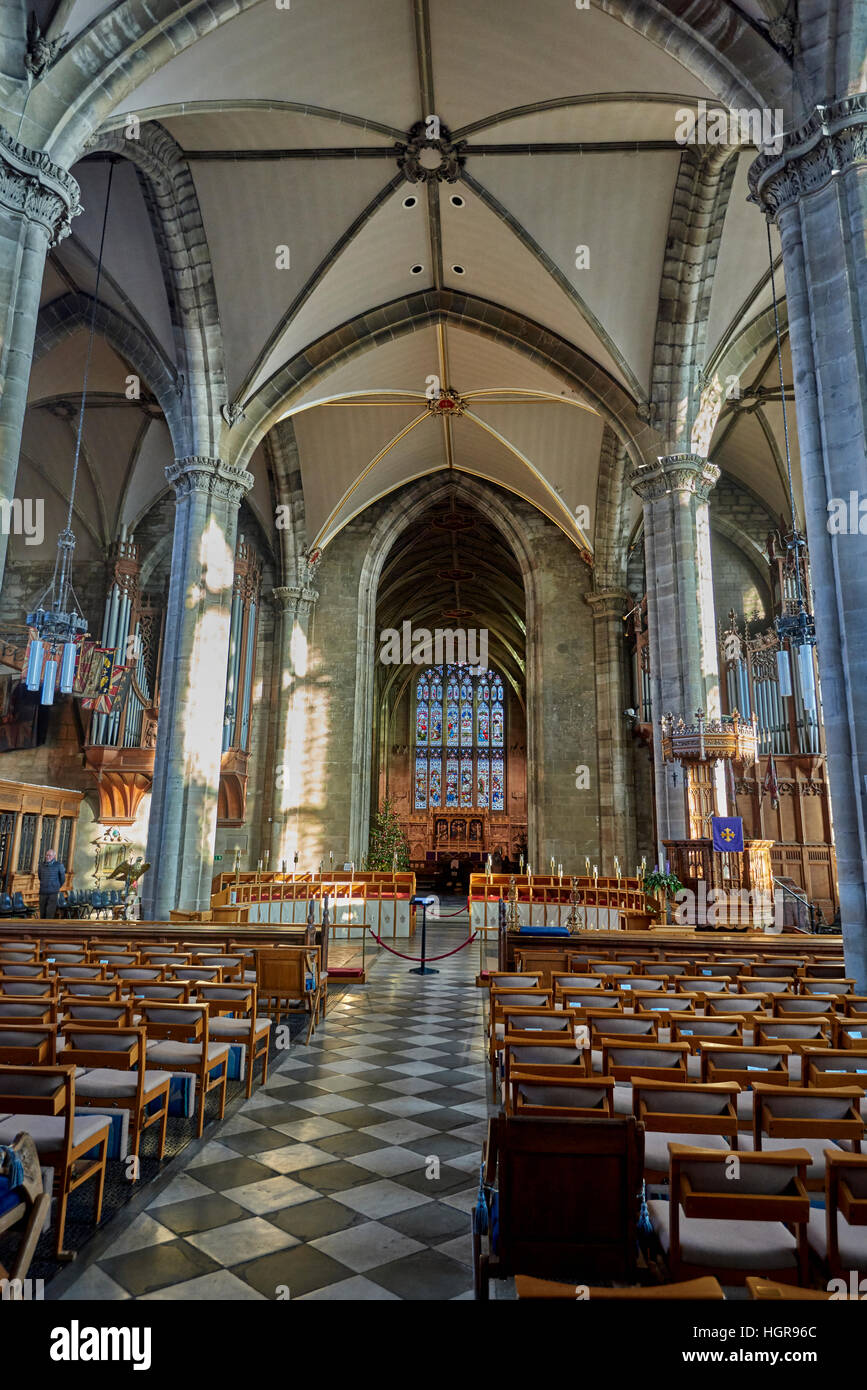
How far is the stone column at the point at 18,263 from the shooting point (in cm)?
693

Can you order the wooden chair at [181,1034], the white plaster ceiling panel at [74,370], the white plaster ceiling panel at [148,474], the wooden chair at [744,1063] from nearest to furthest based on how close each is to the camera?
the wooden chair at [744,1063] < the wooden chair at [181,1034] < the white plaster ceiling panel at [74,370] < the white plaster ceiling panel at [148,474]

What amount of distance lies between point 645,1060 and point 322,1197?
1.65 m

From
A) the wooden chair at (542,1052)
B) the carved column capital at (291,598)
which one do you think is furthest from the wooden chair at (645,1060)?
the carved column capital at (291,598)

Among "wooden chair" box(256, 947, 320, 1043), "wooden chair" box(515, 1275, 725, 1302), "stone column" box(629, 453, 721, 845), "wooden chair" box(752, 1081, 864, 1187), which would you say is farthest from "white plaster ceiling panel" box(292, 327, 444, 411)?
"wooden chair" box(515, 1275, 725, 1302)

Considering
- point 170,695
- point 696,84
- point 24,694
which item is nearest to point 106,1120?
point 170,695

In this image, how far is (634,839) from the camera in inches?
795

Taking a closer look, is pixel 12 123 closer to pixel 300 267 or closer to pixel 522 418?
pixel 300 267

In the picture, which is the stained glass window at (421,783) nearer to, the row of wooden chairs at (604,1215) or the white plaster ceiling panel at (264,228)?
the white plaster ceiling panel at (264,228)

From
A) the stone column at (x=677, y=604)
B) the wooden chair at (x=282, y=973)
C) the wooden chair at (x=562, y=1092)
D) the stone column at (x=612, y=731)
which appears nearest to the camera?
the wooden chair at (x=562, y=1092)

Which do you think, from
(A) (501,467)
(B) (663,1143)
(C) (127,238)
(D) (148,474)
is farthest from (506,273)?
(B) (663,1143)

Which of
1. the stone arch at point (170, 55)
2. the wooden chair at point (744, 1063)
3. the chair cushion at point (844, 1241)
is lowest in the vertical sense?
the chair cushion at point (844, 1241)

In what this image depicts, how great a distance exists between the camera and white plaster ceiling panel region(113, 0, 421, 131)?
9594mm

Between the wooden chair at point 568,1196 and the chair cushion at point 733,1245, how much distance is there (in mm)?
177

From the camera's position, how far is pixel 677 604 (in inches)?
506
